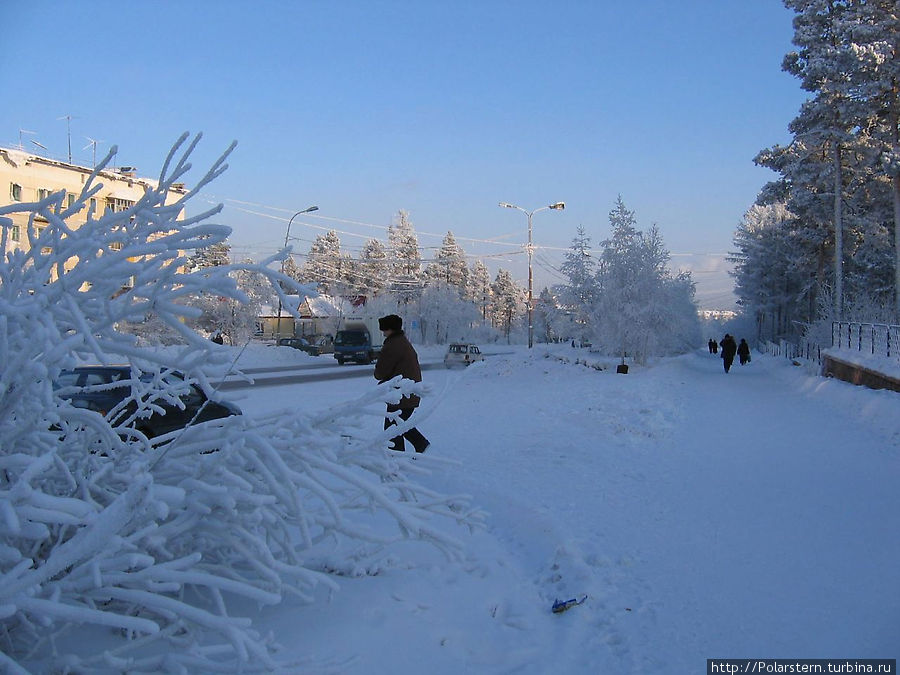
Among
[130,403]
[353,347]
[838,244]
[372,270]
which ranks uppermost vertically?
[372,270]

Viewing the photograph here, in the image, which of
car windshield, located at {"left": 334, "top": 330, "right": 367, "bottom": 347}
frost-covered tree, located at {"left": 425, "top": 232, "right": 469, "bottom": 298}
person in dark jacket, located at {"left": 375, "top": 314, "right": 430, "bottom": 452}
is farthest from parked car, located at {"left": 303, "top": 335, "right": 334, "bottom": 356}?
person in dark jacket, located at {"left": 375, "top": 314, "right": 430, "bottom": 452}

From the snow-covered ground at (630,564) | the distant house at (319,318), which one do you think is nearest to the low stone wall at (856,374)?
the snow-covered ground at (630,564)

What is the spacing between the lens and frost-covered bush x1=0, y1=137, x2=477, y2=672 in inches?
97.0

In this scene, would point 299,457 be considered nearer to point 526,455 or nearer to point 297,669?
point 297,669

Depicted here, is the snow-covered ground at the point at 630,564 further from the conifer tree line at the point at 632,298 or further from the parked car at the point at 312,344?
the parked car at the point at 312,344

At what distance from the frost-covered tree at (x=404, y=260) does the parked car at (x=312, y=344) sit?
1863cm

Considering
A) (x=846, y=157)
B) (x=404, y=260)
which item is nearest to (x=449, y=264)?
(x=404, y=260)

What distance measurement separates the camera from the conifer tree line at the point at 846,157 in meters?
24.7

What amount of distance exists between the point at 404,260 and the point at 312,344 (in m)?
27.8

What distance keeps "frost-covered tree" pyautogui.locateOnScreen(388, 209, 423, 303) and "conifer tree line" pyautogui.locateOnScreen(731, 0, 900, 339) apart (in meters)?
45.8

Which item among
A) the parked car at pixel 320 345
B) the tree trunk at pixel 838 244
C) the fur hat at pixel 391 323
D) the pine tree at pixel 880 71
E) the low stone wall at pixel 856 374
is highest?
the pine tree at pixel 880 71

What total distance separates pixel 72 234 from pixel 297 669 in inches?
83.0

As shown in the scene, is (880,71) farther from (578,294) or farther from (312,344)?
(312,344)

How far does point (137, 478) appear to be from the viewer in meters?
2.43
